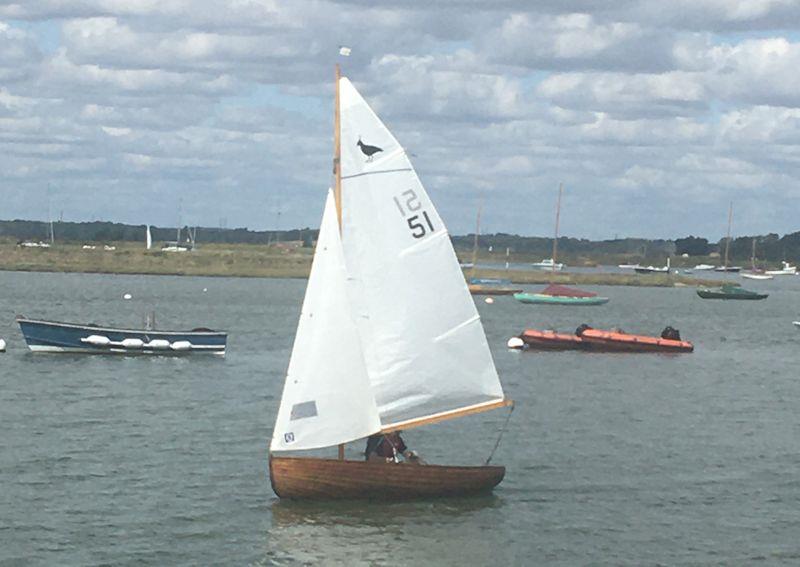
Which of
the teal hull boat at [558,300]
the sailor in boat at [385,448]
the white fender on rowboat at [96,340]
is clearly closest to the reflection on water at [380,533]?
the sailor in boat at [385,448]

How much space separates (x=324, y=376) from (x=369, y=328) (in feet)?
5.73

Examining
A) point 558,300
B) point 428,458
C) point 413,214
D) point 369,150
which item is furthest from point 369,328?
point 558,300

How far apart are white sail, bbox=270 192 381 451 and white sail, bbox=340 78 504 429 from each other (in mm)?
657

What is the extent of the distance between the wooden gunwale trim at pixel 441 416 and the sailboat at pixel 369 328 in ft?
0.16

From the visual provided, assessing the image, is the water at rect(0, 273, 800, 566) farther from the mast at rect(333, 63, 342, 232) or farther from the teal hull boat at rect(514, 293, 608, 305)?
the teal hull boat at rect(514, 293, 608, 305)

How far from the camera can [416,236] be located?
1404 inches

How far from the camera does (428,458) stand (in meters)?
45.1

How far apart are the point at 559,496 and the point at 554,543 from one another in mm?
5306

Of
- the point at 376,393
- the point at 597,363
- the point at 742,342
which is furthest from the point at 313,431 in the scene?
the point at 742,342

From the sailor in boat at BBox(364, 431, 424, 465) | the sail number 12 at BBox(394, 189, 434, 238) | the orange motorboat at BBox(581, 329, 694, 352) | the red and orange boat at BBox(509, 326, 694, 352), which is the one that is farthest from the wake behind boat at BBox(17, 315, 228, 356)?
the sail number 12 at BBox(394, 189, 434, 238)

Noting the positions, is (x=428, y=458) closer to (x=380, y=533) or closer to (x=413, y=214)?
(x=380, y=533)

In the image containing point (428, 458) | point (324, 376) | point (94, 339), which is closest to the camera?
point (324, 376)

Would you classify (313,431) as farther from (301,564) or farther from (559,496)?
(559,496)

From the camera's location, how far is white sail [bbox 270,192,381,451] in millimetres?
35188
